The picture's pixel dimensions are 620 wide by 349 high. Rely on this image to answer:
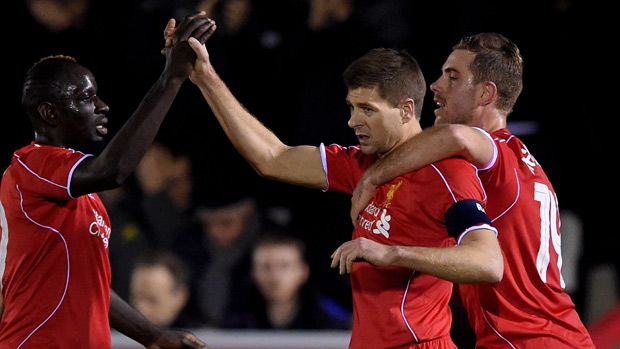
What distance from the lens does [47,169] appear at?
416 cm

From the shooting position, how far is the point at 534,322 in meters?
4.31

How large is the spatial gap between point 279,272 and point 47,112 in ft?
9.89

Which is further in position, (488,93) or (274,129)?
(274,129)

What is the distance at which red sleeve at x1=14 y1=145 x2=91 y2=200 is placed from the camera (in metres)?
4.11

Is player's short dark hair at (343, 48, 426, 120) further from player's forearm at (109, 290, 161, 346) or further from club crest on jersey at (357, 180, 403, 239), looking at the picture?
player's forearm at (109, 290, 161, 346)

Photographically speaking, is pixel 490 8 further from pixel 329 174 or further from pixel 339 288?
pixel 329 174

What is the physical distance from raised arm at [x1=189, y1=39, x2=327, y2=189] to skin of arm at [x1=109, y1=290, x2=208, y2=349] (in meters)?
0.75

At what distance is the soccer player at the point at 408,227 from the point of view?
3.79m

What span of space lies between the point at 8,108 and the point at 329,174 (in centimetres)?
392

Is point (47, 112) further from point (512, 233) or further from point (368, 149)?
point (512, 233)

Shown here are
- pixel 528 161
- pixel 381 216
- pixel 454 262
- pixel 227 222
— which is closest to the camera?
pixel 454 262

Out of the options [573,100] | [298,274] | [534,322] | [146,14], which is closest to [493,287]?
[534,322]

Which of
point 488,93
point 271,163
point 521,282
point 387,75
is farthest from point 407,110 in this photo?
point 521,282

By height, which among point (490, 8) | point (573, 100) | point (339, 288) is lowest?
point (339, 288)
